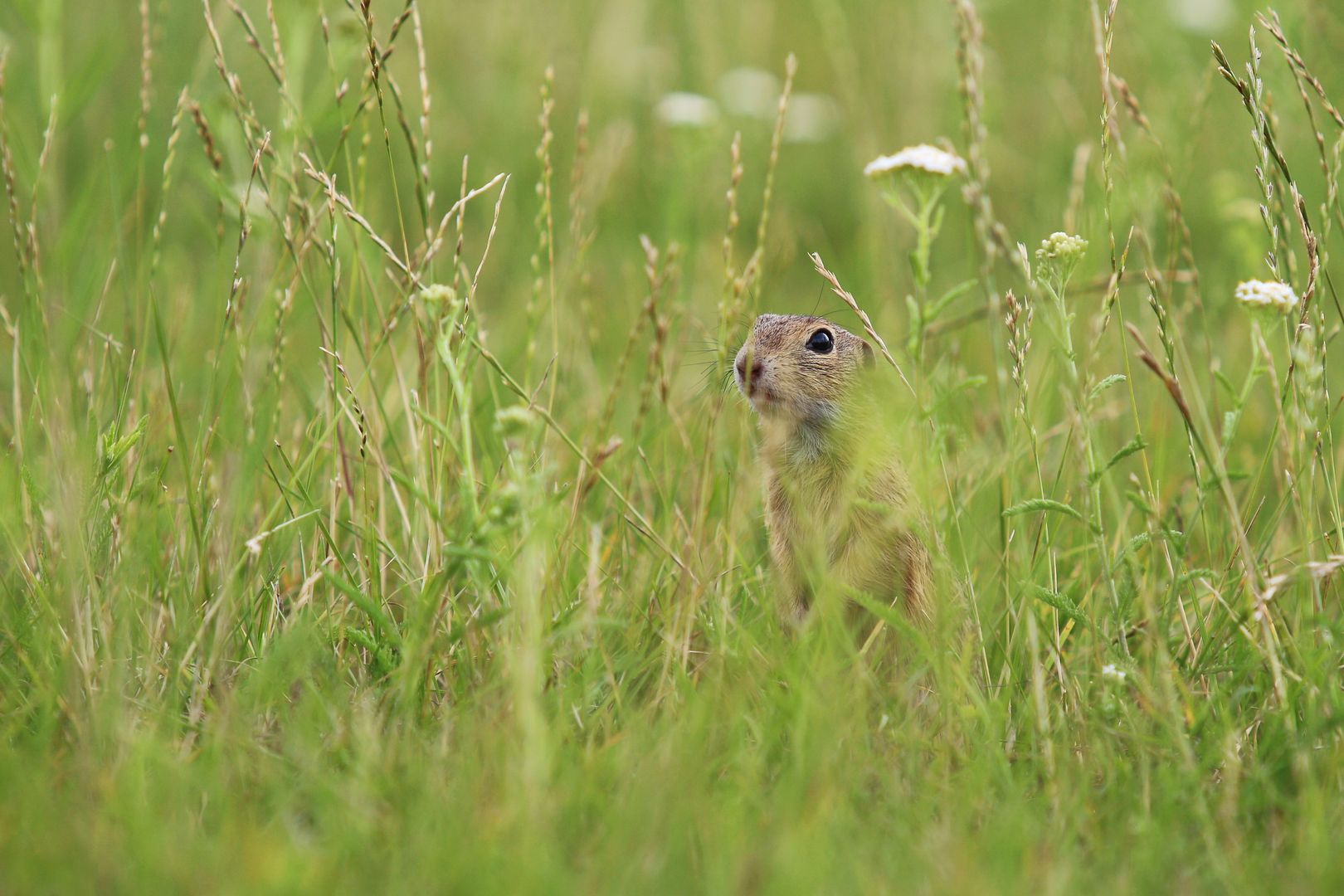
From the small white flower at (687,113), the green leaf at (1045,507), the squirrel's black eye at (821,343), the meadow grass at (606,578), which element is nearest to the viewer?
the meadow grass at (606,578)

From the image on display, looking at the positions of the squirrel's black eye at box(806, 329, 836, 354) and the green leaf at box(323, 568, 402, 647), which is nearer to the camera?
the green leaf at box(323, 568, 402, 647)

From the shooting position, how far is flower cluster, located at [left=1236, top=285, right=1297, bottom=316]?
265 centimetres

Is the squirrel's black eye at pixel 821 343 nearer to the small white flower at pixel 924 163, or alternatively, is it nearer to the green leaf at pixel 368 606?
the small white flower at pixel 924 163

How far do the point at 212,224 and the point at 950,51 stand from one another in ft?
11.3

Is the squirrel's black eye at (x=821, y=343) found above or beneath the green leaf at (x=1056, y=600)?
above

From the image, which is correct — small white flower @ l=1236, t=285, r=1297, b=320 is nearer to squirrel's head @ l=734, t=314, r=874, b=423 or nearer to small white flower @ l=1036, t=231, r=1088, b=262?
small white flower @ l=1036, t=231, r=1088, b=262

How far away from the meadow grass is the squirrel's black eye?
0.82 feet

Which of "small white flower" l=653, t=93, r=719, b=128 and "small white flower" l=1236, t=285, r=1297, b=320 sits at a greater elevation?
"small white flower" l=653, t=93, r=719, b=128

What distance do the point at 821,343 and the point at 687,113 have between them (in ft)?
5.42

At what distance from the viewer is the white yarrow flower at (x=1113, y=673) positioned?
2613 millimetres

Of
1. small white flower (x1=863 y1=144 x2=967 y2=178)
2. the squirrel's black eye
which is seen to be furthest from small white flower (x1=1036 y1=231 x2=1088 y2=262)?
the squirrel's black eye

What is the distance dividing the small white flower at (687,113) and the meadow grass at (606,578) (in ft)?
0.08

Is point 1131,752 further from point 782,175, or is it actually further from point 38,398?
point 782,175

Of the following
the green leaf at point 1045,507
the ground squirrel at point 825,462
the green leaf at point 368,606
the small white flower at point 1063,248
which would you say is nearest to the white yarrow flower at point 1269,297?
the small white flower at point 1063,248
